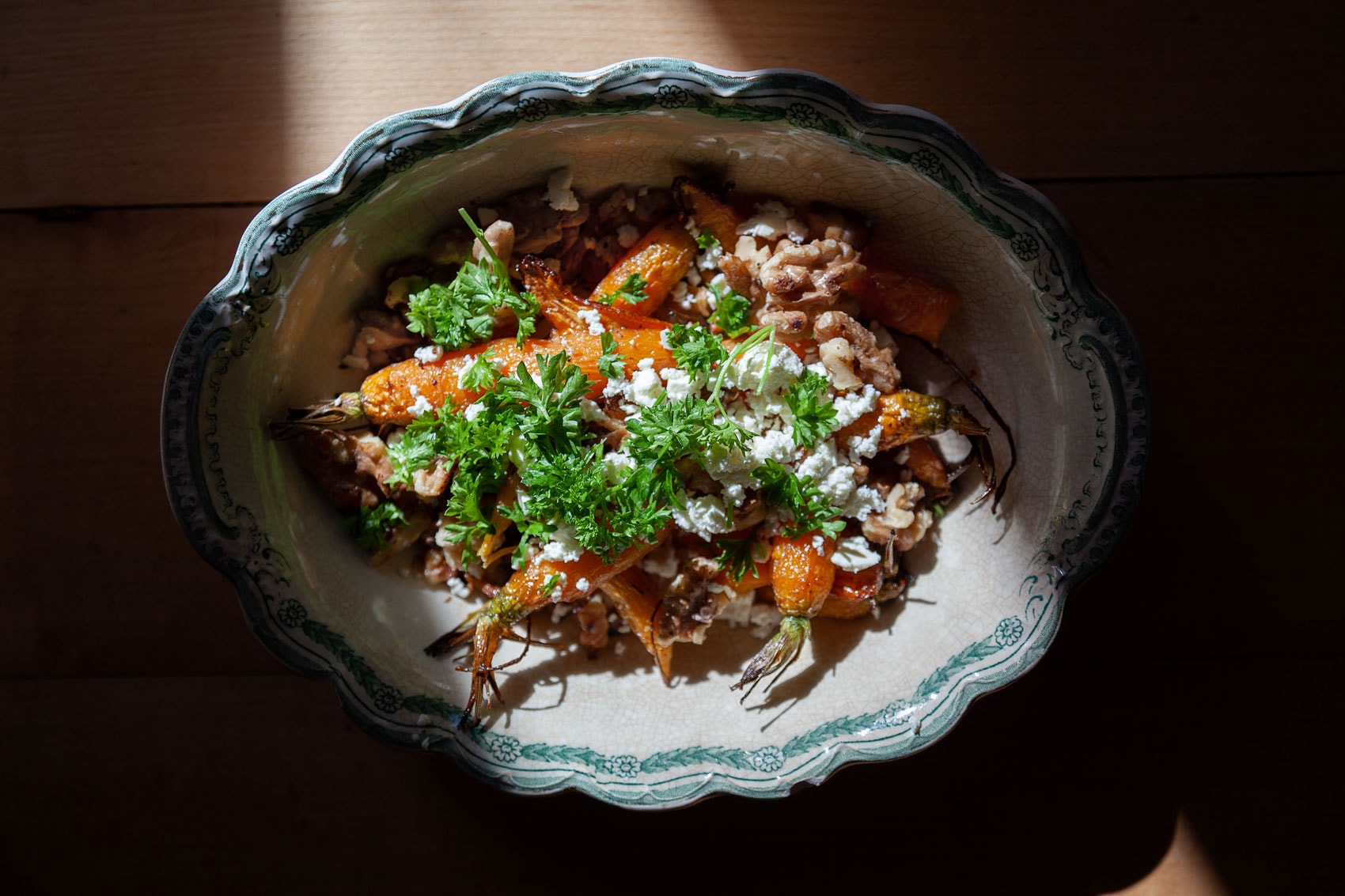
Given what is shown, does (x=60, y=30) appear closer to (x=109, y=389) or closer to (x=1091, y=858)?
(x=109, y=389)

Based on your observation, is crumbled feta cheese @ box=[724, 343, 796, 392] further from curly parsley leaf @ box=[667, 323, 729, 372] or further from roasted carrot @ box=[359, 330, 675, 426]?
roasted carrot @ box=[359, 330, 675, 426]

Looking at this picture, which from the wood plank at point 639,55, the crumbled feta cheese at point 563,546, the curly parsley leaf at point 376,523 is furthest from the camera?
the wood plank at point 639,55

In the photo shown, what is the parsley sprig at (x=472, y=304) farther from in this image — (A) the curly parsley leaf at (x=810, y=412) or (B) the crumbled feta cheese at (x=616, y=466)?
(A) the curly parsley leaf at (x=810, y=412)

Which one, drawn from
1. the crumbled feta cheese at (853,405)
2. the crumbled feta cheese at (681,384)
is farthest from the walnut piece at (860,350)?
the crumbled feta cheese at (681,384)

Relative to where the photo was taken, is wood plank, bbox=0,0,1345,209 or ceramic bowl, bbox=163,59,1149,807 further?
wood plank, bbox=0,0,1345,209

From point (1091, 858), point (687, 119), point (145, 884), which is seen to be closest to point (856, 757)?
point (1091, 858)

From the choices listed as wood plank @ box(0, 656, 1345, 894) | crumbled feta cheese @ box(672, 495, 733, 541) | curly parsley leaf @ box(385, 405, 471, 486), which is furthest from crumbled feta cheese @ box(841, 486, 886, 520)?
curly parsley leaf @ box(385, 405, 471, 486)

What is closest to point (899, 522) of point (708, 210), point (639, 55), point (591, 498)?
point (591, 498)

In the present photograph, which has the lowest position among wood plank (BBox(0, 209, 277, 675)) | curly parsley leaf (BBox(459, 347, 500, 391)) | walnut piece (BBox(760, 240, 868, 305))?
Result: wood plank (BBox(0, 209, 277, 675))
